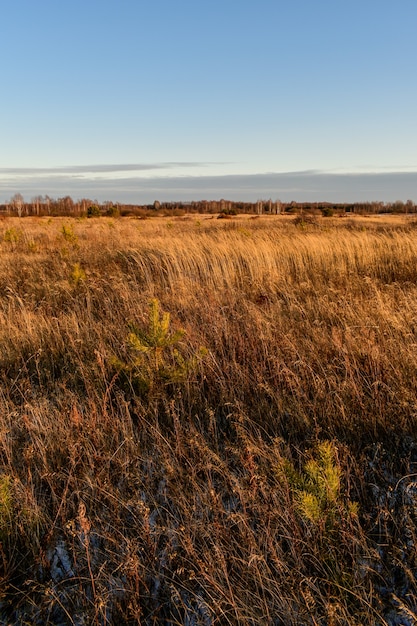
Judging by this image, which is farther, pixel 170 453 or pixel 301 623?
pixel 170 453

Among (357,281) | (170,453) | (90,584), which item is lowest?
(90,584)

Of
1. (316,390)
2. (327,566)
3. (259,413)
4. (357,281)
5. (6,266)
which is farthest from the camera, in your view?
(6,266)

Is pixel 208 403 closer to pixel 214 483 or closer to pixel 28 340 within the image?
pixel 214 483

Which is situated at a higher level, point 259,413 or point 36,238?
point 36,238

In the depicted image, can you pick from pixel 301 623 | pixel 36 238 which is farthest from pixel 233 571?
pixel 36 238

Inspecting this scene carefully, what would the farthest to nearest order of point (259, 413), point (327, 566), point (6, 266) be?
point (6, 266), point (259, 413), point (327, 566)

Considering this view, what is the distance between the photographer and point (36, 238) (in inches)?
490

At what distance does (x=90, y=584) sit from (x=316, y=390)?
1.75 metres

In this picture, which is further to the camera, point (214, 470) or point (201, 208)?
point (201, 208)

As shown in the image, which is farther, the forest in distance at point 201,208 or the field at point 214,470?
the forest in distance at point 201,208

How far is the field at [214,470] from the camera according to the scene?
151 centimetres

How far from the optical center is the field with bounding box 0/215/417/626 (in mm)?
1515

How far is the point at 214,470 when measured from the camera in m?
2.13

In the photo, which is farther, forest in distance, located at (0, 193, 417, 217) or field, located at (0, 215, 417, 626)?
forest in distance, located at (0, 193, 417, 217)
